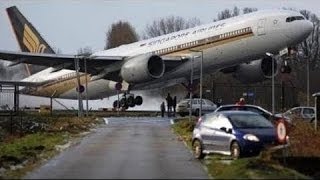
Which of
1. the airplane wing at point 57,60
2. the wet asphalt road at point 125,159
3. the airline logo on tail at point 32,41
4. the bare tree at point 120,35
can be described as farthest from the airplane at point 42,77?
the bare tree at point 120,35

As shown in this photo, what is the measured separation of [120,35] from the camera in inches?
5025

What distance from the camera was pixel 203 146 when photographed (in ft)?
76.7

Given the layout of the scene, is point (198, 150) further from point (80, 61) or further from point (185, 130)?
point (80, 61)

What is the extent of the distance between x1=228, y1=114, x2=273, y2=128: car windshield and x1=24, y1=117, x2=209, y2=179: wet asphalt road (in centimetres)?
169

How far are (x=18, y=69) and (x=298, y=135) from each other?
93895 mm

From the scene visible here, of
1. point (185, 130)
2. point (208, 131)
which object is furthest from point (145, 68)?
point (208, 131)

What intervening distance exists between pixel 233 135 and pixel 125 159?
311 centimetres

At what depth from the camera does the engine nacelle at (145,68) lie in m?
51.2

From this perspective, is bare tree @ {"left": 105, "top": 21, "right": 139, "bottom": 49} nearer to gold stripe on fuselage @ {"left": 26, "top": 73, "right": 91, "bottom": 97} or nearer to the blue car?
gold stripe on fuselage @ {"left": 26, "top": 73, "right": 91, "bottom": 97}

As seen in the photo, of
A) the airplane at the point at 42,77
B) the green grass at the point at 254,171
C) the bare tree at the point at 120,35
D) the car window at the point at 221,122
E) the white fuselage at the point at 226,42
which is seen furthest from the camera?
the bare tree at the point at 120,35

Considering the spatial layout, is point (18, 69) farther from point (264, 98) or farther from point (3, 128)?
point (3, 128)

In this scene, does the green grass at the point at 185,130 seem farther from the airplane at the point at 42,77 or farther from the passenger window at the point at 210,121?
the airplane at the point at 42,77

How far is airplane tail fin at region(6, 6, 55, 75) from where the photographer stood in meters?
68.9

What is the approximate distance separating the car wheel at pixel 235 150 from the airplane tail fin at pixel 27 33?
48.2 m
